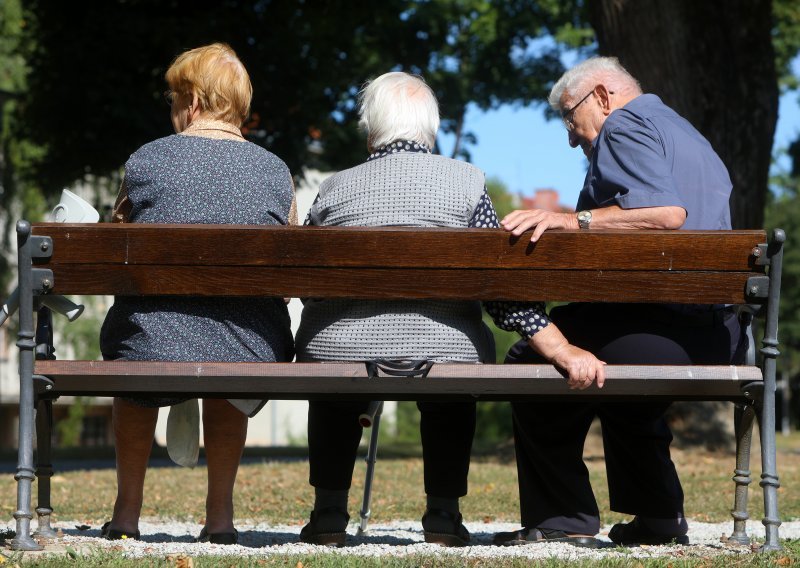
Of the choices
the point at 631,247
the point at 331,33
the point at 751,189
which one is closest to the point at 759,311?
the point at 631,247

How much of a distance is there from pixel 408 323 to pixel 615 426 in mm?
1067

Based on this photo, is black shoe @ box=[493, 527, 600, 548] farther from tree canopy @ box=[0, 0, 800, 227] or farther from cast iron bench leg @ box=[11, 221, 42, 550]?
tree canopy @ box=[0, 0, 800, 227]

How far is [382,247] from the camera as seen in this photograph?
417 cm

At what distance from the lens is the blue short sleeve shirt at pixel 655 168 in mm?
4531

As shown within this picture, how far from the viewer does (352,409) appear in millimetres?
4750

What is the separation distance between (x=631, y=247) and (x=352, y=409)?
124 cm

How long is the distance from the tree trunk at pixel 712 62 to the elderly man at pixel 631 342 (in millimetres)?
6478

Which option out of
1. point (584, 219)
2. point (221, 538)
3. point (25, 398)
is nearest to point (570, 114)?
point (584, 219)

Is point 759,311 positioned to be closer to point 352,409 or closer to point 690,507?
point 352,409

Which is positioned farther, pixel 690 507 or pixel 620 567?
pixel 690 507

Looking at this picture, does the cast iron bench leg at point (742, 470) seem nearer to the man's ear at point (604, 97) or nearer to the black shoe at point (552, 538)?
the black shoe at point (552, 538)

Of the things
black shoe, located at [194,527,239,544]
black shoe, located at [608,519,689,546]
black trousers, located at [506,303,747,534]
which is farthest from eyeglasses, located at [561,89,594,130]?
black shoe, located at [194,527,239,544]

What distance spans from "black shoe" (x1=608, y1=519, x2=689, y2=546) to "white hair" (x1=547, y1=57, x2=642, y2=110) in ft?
5.63

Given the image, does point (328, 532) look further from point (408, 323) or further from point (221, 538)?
point (408, 323)
